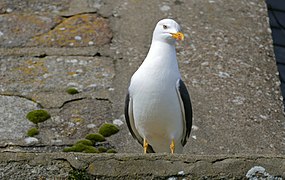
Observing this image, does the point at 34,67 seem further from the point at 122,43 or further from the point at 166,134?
the point at 166,134

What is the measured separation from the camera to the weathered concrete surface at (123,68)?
187 inches

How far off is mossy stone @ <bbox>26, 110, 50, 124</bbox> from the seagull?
0.72 m

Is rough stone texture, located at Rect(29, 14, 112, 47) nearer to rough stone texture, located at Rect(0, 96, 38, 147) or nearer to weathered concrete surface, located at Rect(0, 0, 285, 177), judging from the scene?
weathered concrete surface, located at Rect(0, 0, 285, 177)

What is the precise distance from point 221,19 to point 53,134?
184cm

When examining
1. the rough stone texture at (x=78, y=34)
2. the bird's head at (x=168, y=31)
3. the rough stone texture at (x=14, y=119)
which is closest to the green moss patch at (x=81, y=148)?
the rough stone texture at (x=14, y=119)

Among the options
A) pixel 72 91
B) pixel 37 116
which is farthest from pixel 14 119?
pixel 72 91

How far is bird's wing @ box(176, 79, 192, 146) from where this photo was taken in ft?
13.3

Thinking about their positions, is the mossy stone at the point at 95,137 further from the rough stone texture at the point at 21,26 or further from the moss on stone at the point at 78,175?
the moss on stone at the point at 78,175

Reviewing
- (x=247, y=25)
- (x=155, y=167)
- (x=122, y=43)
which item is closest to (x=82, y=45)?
(x=122, y=43)

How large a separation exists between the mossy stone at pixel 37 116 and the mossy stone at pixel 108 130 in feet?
1.19

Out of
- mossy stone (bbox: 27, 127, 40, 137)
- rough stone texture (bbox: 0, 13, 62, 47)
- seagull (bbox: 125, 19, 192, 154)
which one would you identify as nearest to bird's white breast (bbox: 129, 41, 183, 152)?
seagull (bbox: 125, 19, 192, 154)

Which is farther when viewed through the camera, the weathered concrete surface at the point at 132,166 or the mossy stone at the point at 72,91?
the mossy stone at the point at 72,91

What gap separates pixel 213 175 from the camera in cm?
259

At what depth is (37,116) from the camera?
4852 mm
